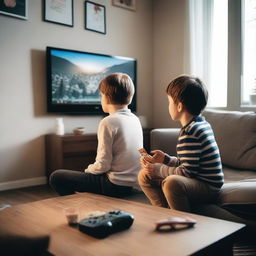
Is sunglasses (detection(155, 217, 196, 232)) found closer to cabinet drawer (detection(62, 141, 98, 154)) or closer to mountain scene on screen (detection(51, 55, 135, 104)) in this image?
cabinet drawer (detection(62, 141, 98, 154))

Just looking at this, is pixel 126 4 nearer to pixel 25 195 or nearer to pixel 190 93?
pixel 25 195

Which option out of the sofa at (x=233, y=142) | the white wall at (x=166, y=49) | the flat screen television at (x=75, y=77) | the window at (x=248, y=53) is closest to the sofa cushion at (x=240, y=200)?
the sofa at (x=233, y=142)

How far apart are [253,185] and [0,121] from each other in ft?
8.09

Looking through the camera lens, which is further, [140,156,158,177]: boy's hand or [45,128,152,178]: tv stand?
[45,128,152,178]: tv stand

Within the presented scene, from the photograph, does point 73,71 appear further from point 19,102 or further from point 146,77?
point 146,77

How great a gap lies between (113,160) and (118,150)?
0.20ft

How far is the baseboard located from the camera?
3.18m

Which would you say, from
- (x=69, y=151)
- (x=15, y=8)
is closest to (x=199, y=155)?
(x=69, y=151)

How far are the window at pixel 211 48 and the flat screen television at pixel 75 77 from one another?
3.03ft

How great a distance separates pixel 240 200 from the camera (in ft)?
4.99

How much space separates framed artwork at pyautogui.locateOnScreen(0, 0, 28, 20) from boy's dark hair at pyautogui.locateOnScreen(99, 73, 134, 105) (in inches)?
74.4

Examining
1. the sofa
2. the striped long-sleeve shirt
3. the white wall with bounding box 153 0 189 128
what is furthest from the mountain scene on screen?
the striped long-sleeve shirt

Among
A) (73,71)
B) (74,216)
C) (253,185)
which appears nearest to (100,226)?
(74,216)

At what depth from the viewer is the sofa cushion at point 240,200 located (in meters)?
1.50
